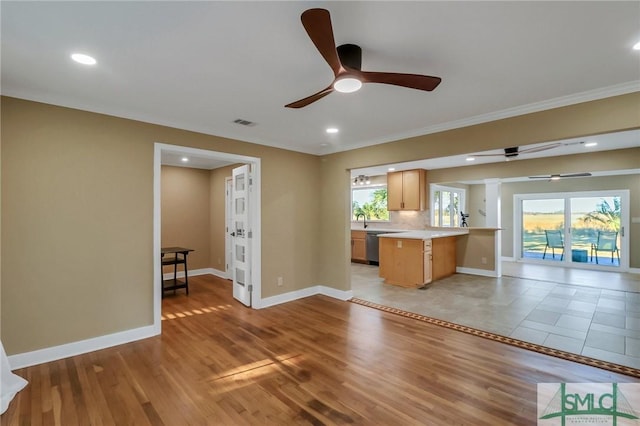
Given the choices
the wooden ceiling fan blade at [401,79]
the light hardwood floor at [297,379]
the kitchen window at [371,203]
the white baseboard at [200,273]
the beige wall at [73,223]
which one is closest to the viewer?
the wooden ceiling fan blade at [401,79]

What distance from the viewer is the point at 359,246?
8.22m

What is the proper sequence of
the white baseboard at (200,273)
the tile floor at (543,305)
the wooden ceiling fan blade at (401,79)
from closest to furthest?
1. the wooden ceiling fan blade at (401,79)
2. the tile floor at (543,305)
3. the white baseboard at (200,273)

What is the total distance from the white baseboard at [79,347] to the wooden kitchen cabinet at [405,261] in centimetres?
406

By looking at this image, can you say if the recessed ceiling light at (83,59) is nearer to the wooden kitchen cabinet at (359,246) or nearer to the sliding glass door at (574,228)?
the wooden kitchen cabinet at (359,246)

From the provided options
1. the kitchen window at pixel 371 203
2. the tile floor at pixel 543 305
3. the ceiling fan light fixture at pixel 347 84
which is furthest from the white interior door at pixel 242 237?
the kitchen window at pixel 371 203

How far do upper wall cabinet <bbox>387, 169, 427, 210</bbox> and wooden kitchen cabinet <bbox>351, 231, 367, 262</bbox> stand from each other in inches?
42.9

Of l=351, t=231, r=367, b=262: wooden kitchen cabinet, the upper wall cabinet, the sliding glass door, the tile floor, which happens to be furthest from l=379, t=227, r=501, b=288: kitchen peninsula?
the sliding glass door

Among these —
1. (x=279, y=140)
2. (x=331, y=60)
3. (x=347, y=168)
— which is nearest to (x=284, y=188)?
(x=279, y=140)

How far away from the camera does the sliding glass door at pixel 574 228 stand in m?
7.25

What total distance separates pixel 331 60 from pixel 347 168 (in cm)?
314

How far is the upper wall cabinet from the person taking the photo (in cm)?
724

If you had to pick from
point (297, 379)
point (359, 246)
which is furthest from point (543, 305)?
point (359, 246)

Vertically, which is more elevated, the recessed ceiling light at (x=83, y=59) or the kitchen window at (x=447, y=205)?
the recessed ceiling light at (x=83, y=59)

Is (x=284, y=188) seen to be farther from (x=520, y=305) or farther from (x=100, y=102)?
(x=520, y=305)
